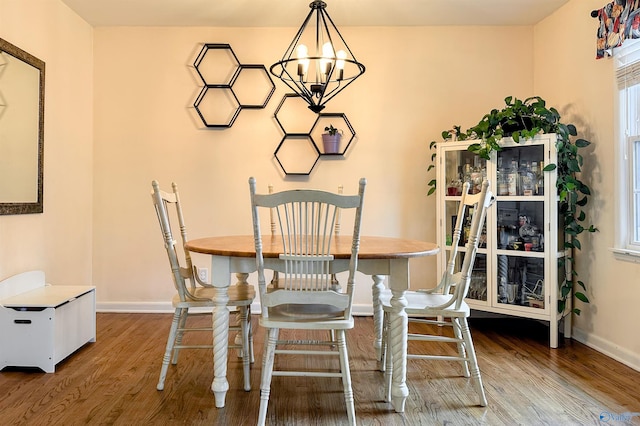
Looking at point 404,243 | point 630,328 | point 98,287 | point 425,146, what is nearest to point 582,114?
point 425,146

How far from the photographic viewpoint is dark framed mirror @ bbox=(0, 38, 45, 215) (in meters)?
2.49

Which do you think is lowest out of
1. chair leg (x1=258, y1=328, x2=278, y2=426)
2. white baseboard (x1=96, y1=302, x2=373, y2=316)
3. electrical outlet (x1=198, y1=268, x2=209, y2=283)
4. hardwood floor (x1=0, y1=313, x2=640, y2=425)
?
hardwood floor (x1=0, y1=313, x2=640, y2=425)

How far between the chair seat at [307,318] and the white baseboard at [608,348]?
182cm

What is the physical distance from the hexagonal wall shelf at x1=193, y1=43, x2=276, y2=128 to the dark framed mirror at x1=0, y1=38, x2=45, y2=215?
114cm

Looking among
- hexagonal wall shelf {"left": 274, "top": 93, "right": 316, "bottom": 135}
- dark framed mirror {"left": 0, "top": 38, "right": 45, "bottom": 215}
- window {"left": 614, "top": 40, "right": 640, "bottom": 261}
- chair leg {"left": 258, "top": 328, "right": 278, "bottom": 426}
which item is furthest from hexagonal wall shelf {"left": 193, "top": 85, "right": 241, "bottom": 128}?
window {"left": 614, "top": 40, "right": 640, "bottom": 261}

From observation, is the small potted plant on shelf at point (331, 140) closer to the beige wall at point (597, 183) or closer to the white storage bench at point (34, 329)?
the beige wall at point (597, 183)

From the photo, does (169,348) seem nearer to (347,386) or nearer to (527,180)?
(347,386)

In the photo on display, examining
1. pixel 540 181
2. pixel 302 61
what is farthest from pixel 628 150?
pixel 302 61

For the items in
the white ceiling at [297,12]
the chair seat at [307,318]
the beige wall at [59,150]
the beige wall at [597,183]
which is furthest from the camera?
the white ceiling at [297,12]

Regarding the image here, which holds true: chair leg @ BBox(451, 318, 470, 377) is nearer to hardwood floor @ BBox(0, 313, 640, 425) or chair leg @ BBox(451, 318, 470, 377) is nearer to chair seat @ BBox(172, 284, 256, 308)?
hardwood floor @ BBox(0, 313, 640, 425)

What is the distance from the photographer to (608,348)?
2.64m

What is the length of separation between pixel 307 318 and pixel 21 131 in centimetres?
221

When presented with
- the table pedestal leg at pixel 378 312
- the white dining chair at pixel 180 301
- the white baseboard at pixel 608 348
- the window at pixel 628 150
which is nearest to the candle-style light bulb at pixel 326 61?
the white dining chair at pixel 180 301

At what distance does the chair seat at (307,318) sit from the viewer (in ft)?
5.78
